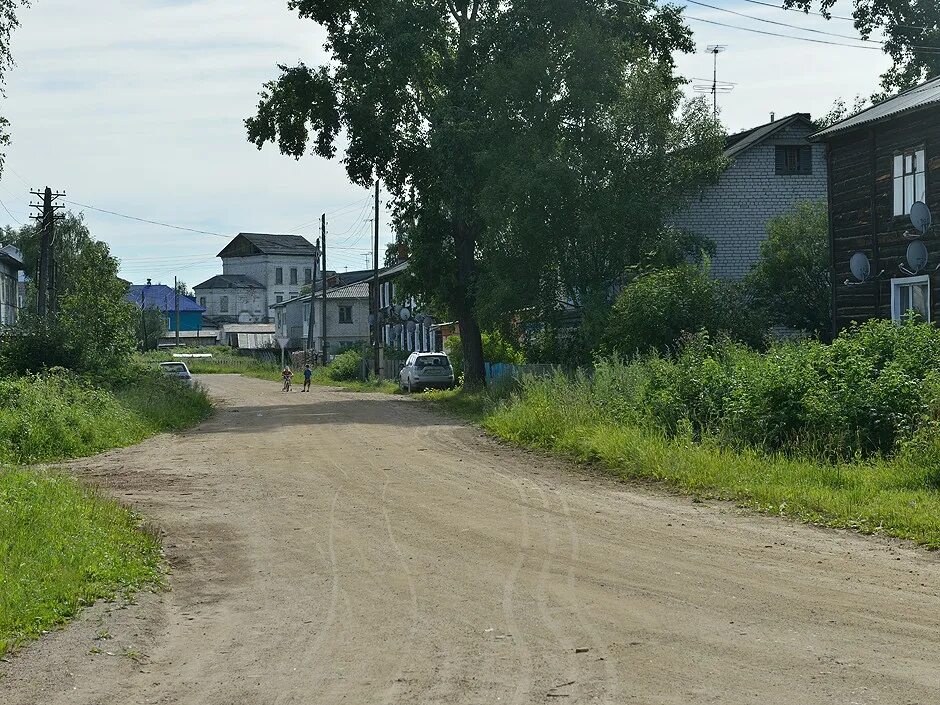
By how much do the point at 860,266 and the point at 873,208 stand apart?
1.46 m

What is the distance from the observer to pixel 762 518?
1233 centimetres

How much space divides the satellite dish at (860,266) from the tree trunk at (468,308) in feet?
48.7

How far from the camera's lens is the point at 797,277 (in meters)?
34.8

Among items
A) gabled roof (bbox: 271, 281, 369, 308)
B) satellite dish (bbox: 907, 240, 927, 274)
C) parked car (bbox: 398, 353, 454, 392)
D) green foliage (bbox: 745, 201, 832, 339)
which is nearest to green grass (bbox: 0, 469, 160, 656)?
satellite dish (bbox: 907, 240, 927, 274)

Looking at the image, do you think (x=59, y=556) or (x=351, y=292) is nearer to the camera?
(x=59, y=556)

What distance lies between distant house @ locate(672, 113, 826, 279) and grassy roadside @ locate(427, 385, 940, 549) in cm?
2090

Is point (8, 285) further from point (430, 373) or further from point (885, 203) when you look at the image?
point (885, 203)

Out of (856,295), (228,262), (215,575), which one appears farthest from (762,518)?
(228,262)

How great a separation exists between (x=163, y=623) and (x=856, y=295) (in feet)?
79.4

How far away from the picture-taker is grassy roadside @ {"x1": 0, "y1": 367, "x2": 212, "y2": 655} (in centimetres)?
850

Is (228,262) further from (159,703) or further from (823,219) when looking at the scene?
(159,703)

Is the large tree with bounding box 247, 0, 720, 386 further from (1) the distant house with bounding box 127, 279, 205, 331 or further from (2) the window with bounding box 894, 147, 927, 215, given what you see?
(1) the distant house with bounding box 127, 279, 205, 331

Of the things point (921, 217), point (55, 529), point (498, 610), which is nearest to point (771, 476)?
point (498, 610)

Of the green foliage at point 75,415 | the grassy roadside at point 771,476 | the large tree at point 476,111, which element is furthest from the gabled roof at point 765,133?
the grassy roadside at point 771,476
